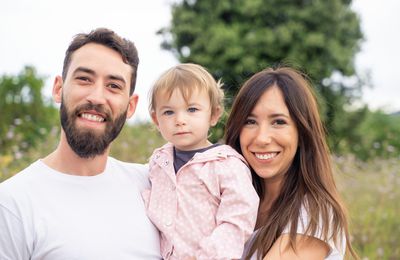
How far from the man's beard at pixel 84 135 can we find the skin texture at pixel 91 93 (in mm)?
11

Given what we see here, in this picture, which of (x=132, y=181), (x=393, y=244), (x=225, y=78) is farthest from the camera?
(x=225, y=78)

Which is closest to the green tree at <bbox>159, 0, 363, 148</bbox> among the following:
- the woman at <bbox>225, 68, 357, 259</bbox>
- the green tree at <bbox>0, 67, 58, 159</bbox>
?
the green tree at <bbox>0, 67, 58, 159</bbox>

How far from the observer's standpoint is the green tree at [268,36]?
19.2 metres

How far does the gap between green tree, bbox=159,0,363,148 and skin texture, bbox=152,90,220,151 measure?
1583cm

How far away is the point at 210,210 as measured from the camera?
2.95 m

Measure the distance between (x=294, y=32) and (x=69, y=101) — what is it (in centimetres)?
1724

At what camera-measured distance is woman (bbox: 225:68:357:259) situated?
121 inches

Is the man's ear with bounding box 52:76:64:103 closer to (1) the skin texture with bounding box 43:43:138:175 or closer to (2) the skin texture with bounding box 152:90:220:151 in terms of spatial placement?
(1) the skin texture with bounding box 43:43:138:175

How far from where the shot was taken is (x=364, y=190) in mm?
8195

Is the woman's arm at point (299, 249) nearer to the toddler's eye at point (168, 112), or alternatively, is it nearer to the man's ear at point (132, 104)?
the toddler's eye at point (168, 112)

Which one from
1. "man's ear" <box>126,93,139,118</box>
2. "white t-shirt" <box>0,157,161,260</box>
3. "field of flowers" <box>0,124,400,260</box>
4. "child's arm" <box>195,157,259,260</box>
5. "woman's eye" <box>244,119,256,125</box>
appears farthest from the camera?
"field of flowers" <box>0,124,400,260</box>

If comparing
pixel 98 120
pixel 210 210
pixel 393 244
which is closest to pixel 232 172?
pixel 210 210

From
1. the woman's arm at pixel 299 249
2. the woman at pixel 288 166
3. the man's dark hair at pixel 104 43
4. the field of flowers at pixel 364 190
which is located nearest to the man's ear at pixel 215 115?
the woman at pixel 288 166

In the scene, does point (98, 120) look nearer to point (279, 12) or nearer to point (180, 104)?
point (180, 104)
